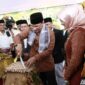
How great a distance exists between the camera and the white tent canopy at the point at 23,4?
618cm

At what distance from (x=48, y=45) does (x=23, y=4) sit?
112 inches

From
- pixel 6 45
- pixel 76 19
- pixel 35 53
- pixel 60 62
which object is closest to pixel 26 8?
pixel 6 45

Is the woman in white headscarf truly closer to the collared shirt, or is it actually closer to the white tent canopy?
the collared shirt

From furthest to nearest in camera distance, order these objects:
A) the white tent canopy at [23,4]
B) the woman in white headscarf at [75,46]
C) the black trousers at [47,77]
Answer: the white tent canopy at [23,4]
the black trousers at [47,77]
the woman in white headscarf at [75,46]

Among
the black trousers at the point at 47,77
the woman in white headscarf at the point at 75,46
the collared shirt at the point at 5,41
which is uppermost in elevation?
the woman in white headscarf at the point at 75,46

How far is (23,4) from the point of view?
6.68 m

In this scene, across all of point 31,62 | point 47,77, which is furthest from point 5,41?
point 31,62

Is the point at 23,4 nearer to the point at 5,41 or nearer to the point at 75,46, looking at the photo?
the point at 5,41

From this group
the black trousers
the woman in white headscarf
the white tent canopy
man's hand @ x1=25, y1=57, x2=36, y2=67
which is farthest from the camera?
the white tent canopy

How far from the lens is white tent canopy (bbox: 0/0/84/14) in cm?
618

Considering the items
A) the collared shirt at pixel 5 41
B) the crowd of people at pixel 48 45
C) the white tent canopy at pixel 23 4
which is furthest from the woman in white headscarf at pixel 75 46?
the white tent canopy at pixel 23 4

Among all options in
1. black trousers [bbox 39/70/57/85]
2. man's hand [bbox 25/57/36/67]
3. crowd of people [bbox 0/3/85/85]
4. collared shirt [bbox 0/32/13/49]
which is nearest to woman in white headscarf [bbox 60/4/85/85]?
crowd of people [bbox 0/3/85/85]

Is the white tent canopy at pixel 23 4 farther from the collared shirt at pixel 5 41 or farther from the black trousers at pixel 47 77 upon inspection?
the black trousers at pixel 47 77

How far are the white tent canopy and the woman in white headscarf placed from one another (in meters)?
2.86
